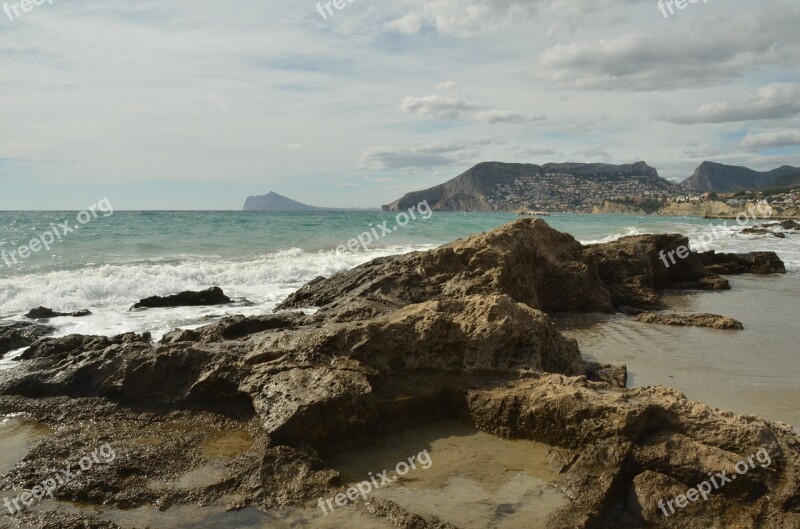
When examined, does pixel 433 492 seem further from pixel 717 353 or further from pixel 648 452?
pixel 717 353

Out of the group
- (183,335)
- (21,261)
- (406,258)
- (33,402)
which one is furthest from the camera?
(21,261)

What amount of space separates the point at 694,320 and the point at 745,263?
10.9m

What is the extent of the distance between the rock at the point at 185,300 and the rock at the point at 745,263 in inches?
594

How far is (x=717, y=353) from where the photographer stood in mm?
8273

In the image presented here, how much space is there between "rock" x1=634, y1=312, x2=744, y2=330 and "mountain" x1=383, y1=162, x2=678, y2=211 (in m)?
122

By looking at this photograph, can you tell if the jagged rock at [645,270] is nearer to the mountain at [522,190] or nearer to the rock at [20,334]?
the rock at [20,334]

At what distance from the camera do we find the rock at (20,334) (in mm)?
8628

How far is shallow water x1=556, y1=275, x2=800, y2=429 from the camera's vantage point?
6.43m

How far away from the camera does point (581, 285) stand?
11398mm

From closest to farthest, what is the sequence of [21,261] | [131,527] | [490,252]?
[131,527] → [490,252] → [21,261]

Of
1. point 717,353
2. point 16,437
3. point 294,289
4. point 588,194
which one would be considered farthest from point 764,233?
point 588,194

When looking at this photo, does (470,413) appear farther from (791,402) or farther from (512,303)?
(791,402)

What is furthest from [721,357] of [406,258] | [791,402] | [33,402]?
[33,402]

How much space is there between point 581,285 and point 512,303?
5.71 meters
